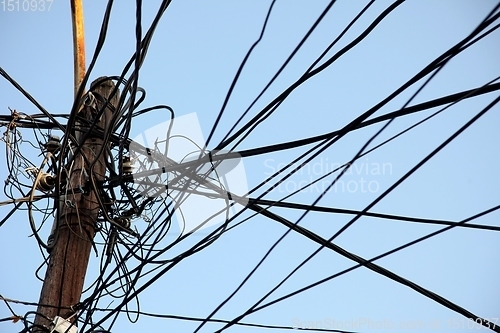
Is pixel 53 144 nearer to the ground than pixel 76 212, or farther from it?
farther from it

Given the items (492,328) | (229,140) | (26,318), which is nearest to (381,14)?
(229,140)

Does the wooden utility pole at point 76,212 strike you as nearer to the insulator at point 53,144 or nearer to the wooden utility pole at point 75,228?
the wooden utility pole at point 75,228

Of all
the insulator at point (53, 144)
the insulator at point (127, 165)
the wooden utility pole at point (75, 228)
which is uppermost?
the insulator at point (53, 144)

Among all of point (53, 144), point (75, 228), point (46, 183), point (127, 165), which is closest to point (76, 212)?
point (75, 228)

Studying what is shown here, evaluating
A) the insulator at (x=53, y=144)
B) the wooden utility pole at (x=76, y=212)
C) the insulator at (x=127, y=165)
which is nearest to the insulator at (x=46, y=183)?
the wooden utility pole at (x=76, y=212)

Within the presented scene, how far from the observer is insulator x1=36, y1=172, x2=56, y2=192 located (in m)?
3.84

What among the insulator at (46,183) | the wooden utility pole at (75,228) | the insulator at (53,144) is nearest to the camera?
the wooden utility pole at (75,228)

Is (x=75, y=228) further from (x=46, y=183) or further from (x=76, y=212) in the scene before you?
(x=46, y=183)

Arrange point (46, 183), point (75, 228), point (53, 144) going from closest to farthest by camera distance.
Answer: point (75, 228) < point (46, 183) < point (53, 144)

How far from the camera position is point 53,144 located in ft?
13.1

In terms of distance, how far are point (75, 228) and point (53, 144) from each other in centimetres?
65

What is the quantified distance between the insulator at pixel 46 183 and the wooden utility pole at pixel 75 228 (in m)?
0.09

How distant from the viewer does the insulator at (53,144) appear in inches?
157

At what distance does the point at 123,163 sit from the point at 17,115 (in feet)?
2.56
